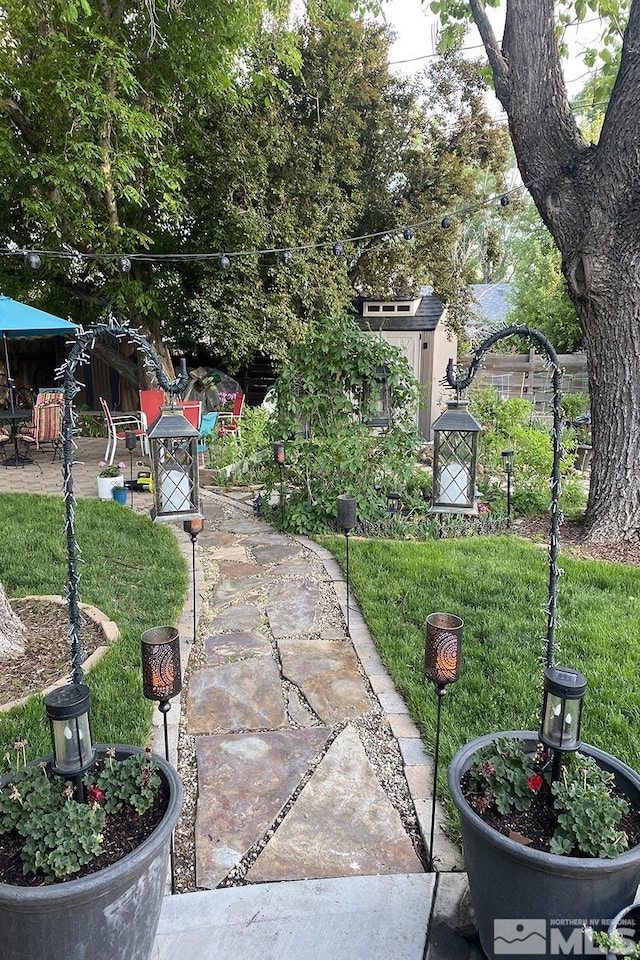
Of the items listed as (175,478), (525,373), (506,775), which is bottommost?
(506,775)

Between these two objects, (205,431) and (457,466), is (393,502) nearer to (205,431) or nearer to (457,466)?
(457,466)

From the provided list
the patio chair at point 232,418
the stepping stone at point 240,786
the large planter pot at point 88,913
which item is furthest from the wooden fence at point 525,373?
the large planter pot at point 88,913

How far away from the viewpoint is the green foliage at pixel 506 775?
1.57 m

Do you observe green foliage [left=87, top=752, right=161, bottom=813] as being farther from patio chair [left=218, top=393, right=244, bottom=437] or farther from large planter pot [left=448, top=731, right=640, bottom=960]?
A: patio chair [left=218, top=393, right=244, bottom=437]

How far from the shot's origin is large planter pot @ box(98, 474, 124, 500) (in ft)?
19.5

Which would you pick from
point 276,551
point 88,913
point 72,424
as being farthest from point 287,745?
point 276,551

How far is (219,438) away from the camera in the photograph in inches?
326

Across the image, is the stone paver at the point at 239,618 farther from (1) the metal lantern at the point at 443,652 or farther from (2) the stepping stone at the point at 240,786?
(1) the metal lantern at the point at 443,652

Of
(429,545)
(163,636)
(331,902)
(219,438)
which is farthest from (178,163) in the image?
(331,902)

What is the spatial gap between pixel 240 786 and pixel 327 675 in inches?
32.5

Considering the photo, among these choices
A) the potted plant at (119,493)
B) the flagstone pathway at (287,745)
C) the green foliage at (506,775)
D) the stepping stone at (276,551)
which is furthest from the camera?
the potted plant at (119,493)

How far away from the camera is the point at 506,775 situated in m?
1.61

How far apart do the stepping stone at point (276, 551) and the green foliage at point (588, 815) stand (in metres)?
3.01

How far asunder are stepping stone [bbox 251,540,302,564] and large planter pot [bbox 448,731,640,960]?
3044mm
